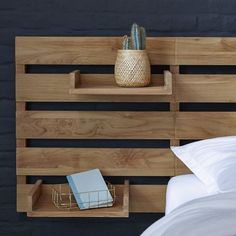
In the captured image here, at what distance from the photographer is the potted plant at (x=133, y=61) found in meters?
2.08

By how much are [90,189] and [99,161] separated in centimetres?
13

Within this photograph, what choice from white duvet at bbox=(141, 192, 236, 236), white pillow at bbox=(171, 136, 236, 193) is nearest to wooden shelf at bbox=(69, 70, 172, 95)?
white pillow at bbox=(171, 136, 236, 193)

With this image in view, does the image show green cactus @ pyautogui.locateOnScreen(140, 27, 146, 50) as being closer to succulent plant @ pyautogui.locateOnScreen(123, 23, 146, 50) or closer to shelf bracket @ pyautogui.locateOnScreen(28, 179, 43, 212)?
succulent plant @ pyautogui.locateOnScreen(123, 23, 146, 50)

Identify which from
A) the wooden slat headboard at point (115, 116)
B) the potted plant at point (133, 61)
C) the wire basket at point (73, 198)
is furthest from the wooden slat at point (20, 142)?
the potted plant at point (133, 61)

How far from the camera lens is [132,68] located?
Result: 2.08 meters

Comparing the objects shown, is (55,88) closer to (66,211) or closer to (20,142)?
(20,142)

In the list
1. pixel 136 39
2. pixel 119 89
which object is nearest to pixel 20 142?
pixel 119 89

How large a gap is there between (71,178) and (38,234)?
1.05 ft

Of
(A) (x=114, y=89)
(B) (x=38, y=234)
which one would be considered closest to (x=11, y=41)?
(A) (x=114, y=89)

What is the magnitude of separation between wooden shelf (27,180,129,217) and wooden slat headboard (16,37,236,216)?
0.17 feet

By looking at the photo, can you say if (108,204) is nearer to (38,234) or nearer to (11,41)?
(38,234)

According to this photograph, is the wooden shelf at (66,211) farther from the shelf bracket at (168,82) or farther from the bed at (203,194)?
the shelf bracket at (168,82)

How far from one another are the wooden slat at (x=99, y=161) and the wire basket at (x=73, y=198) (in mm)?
66

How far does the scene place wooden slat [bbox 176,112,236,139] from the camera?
2.24 m
